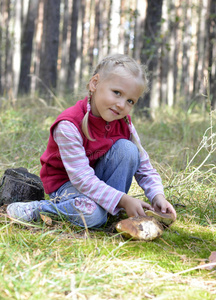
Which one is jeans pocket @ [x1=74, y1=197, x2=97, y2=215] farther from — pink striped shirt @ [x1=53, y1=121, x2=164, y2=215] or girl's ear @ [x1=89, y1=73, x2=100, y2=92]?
girl's ear @ [x1=89, y1=73, x2=100, y2=92]

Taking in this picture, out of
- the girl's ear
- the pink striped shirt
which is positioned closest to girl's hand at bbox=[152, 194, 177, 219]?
the pink striped shirt

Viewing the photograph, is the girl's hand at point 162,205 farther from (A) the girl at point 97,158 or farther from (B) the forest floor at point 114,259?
(B) the forest floor at point 114,259

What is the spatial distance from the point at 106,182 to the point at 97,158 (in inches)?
6.7

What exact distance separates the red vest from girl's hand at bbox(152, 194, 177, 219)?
439 millimetres

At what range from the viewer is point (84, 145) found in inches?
75.6

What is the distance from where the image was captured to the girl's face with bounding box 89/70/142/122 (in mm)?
1792

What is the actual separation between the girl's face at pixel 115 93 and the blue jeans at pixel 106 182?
0.78 feet

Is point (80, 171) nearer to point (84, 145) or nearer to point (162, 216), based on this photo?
point (84, 145)

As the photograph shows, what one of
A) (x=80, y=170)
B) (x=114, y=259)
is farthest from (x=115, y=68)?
(x=114, y=259)

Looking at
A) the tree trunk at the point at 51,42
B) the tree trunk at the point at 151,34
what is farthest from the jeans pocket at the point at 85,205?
the tree trunk at the point at 51,42

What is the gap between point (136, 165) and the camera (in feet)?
6.65

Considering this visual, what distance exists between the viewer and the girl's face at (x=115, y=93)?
179 cm

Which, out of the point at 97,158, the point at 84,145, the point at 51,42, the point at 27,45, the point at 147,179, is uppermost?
the point at 51,42

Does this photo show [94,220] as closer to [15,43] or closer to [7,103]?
[7,103]
